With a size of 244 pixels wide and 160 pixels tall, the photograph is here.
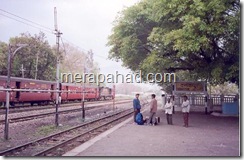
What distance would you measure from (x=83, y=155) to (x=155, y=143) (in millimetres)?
2617

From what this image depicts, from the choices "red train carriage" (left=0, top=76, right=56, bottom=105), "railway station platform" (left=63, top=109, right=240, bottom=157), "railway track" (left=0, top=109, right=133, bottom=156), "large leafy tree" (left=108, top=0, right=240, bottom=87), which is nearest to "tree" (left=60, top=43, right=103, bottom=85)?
"large leafy tree" (left=108, top=0, right=240, bottom=87)

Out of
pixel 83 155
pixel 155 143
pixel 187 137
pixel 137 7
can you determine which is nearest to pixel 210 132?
pixel 187 137

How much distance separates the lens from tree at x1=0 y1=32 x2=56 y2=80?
2675cm

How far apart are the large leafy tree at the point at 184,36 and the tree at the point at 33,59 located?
11.2 metres

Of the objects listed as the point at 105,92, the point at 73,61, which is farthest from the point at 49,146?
the point at 105,92

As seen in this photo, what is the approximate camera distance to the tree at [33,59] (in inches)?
1053

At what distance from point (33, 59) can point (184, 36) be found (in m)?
19.7

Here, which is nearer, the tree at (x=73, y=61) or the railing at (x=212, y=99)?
the tree at (x=73, y=61)

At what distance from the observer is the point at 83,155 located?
7.73m

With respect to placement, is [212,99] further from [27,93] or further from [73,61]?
[27,93]

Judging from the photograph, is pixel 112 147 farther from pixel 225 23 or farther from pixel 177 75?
pixel 177 75

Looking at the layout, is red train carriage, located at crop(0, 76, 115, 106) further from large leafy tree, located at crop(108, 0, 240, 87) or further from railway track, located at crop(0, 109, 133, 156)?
railway track, located at crop(0, 109, 133, 156)

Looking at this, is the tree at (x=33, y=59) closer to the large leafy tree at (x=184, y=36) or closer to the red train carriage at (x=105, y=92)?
the large leafy tree at (x=184, y=36)

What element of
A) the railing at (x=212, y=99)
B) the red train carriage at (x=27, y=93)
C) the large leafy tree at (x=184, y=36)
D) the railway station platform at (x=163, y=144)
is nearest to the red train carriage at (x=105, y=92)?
the red train carriage at (x=27, y=93)
